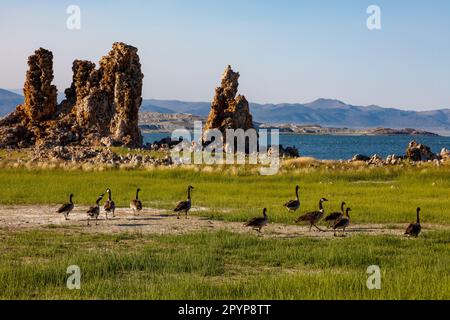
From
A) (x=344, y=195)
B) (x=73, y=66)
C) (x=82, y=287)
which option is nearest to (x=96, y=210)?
(x=82, y=287)

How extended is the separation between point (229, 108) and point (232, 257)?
69.8 m

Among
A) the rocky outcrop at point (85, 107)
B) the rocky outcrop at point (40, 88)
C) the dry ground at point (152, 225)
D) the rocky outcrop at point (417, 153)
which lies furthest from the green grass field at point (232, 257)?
the rocky outcrop at point (40, 88)

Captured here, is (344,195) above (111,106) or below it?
below

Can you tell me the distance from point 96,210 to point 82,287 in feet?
35.6

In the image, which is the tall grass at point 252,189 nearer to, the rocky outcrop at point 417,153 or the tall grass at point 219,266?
the tall grass at point 219,266

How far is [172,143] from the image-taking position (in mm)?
85562

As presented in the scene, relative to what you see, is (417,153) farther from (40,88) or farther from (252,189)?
(40,88)

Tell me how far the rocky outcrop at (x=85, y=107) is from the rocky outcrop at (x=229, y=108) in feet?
36.1

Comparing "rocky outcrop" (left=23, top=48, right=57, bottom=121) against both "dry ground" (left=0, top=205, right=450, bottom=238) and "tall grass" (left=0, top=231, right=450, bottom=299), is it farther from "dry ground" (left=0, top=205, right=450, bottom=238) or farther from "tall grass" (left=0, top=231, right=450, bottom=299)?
"tall grass" (left=0, top=231, right=450, bottom=299)

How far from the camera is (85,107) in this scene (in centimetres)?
8056

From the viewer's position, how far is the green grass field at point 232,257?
12.6m
